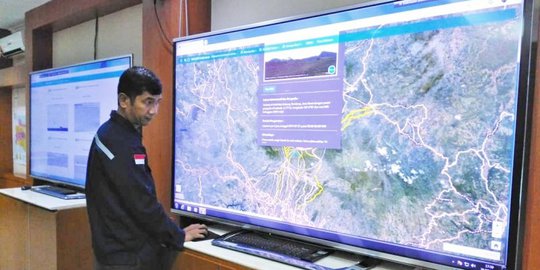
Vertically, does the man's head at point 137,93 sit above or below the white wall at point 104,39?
below

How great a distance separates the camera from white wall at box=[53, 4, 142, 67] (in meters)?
3.04

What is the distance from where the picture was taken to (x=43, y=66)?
395cm

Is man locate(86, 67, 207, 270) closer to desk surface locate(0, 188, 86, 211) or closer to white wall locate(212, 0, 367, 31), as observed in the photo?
white wall locate(212, 0, 367, 31)

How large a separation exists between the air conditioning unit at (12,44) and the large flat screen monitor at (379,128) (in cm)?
333

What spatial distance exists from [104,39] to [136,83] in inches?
80.3

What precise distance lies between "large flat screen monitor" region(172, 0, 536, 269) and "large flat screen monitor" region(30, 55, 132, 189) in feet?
4.11

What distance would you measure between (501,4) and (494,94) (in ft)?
0.91

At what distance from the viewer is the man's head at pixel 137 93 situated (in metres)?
1.66

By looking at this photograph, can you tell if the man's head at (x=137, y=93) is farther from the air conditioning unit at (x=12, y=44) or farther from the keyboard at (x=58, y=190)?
the air conditioning unit at (x=12, y=44)

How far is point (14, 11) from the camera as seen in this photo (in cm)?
404

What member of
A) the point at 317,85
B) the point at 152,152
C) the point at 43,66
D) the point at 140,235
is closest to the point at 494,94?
the point at 317,85

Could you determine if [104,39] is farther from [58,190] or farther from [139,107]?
[139,107]

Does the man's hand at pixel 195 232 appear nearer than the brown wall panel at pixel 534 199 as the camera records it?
No

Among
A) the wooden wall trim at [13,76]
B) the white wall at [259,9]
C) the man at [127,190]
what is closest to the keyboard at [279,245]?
the man at [127,190]
